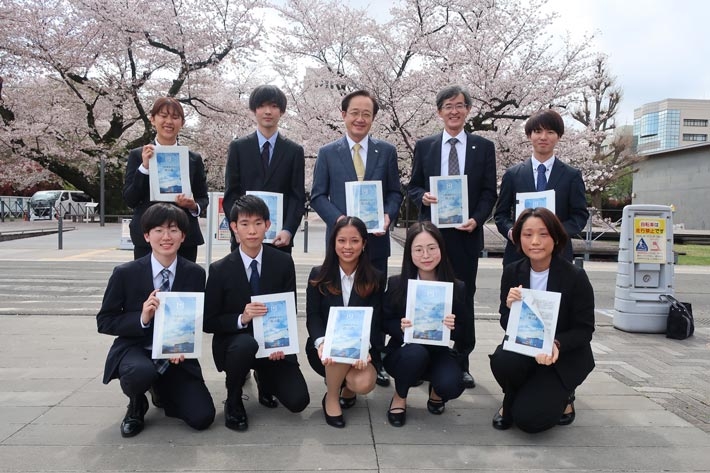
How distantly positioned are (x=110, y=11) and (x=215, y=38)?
3984 millimetres

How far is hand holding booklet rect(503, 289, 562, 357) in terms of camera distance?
3174mm

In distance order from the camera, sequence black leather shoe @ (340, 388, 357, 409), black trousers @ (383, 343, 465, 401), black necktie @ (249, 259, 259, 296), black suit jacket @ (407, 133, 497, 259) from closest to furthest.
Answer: black trousers @ (383, 343, 465, 401) < black necktie @ (249, 259, 259, 296) < black leather shoe @ (340, 388, 357, 409) < black suit jacket @ (407, 133, 497, 259)

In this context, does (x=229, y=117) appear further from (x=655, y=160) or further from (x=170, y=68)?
(x=655, y=160)

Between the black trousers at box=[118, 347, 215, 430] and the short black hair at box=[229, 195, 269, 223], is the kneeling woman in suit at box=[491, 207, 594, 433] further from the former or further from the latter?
the black trousers at box=[118, 347, 215, 430]

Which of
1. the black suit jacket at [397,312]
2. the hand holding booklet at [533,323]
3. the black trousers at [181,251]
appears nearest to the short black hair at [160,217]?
the black trousers at [181,251]

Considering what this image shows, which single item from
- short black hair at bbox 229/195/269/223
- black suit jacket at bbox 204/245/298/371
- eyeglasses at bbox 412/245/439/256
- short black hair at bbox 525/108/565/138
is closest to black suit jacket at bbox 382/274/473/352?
eyeglasses at bbox 412/245/439/256

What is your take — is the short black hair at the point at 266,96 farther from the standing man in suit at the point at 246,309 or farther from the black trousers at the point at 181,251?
the black trousers at the point at 181,251

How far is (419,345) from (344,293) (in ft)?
1.93

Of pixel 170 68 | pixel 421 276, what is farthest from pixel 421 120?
pixel 421 276

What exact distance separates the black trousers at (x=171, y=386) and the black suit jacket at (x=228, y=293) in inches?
9.1

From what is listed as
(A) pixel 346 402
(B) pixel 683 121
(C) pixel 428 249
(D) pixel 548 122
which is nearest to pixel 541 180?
(D) pixel 548 122

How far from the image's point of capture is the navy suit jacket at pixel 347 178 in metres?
4.04

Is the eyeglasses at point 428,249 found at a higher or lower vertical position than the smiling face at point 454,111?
lower

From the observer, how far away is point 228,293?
3.46 metres
